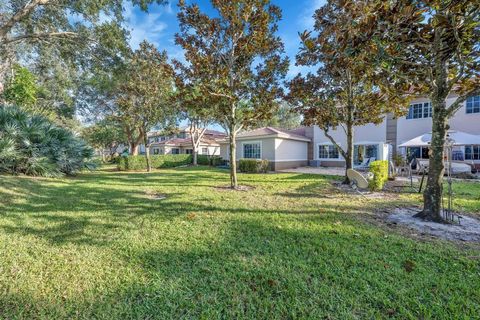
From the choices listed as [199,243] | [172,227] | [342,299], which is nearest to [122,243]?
[172,227]

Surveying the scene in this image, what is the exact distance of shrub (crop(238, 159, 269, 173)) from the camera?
16391 millimetres

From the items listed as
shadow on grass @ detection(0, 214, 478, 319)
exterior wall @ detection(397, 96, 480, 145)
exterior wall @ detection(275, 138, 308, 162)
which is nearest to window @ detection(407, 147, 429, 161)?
exterior wall @ detection(397, 96, 480, 145)

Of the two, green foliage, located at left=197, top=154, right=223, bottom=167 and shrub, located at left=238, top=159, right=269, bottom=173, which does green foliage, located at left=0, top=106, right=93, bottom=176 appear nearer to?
shrub, located at left=238, top=159, right=269, bottom=173

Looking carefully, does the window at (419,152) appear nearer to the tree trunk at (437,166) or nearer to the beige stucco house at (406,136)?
the beige stucco house at (406,136)

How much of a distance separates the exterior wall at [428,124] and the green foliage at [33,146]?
2413 centimetres

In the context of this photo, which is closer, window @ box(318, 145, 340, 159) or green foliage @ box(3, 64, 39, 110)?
green foliage @ box(3, 64, 39, 110)

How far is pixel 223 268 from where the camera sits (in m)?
3.18

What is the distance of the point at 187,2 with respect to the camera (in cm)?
846

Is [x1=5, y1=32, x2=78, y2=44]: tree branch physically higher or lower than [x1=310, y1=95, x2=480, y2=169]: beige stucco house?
higher

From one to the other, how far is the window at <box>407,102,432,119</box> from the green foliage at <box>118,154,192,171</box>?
22854 millimetres

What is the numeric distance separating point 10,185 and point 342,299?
10786 mm

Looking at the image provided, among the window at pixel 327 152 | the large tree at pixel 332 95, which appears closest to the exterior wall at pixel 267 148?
the window at pixel 327 152

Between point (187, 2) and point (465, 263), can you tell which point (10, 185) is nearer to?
point (187, 2)

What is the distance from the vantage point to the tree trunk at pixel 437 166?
16.8 feet
